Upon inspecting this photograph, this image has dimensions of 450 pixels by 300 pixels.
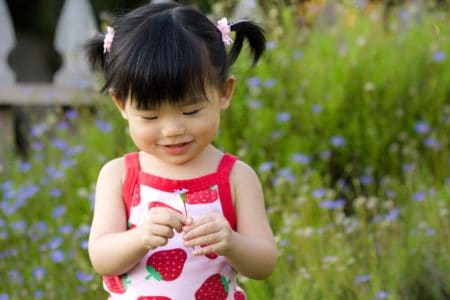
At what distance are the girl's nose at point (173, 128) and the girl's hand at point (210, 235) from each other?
184 mm

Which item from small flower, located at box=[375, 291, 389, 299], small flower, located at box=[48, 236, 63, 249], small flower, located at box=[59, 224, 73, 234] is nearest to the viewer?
small flower, located at box=[375, 291, 389, 299]

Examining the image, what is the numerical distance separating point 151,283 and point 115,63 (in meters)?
0.48

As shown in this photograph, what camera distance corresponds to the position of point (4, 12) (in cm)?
478

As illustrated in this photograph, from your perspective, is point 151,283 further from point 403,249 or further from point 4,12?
point 4,12

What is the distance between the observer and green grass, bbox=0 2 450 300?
3014 mm

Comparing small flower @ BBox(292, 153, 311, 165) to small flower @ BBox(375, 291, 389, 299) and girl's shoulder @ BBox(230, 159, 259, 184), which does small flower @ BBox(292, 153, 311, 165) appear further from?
girl's shoulder @ BBox(230, 159, 259, 184)

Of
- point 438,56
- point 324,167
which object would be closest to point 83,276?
point 324,167

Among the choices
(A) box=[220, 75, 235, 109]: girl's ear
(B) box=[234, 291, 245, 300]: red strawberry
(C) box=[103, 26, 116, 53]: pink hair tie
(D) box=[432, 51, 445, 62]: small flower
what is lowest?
(D) box=[432, 51, 445, 62]: small flower

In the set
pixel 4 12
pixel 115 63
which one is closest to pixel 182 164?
pixel 115 63

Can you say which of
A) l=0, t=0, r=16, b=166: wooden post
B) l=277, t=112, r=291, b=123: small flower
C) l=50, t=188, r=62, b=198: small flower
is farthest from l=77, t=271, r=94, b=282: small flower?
l=0, t=0, r=16, b=166: wooden post

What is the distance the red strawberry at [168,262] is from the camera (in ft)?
6.44

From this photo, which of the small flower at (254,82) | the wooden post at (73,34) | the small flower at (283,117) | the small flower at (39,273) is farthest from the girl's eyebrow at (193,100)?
the wooden post at (73,34)

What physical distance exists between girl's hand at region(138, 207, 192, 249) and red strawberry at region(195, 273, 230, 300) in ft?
0.69

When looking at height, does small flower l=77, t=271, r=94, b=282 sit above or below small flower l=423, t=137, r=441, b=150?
above
